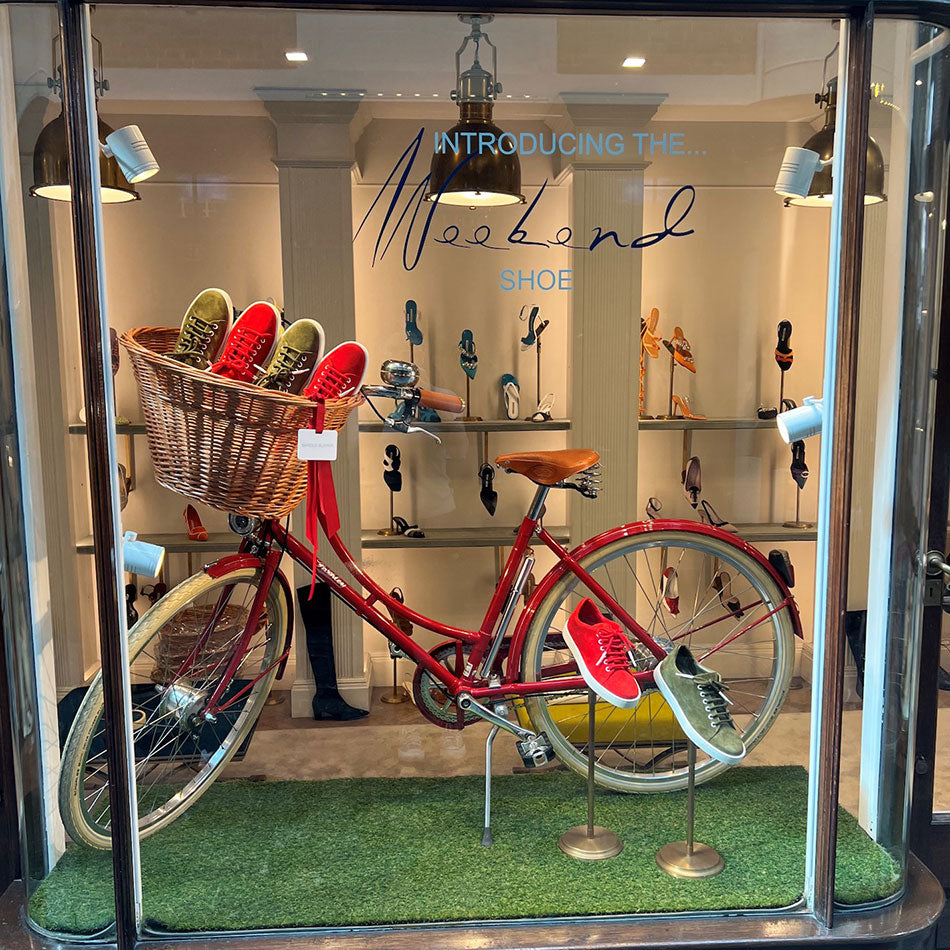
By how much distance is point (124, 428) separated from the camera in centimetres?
212

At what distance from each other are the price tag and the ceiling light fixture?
1.34 m

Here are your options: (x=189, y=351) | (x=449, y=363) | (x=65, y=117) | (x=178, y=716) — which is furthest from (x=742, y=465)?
(x=65, y=117)

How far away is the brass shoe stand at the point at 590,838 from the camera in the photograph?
7.48 ft

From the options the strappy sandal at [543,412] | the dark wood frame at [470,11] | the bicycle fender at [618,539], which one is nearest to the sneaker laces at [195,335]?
the dark wood frame at [470,11]

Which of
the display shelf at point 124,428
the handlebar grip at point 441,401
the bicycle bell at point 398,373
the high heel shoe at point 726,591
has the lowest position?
the high heel shoe at point 726,591

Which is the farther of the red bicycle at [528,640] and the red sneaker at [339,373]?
the red bicycle at [528,640]

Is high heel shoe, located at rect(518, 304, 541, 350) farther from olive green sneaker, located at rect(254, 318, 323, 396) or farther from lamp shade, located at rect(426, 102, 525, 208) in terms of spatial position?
olive green sneaker, located at rect(254, 318, 323, 396)

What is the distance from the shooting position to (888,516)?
220 centimetres

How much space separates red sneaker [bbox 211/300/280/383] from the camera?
209cm

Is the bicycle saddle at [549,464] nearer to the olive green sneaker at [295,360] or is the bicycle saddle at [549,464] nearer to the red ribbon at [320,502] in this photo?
the red ribbon at [320,502]

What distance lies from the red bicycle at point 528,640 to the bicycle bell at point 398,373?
0.02 m

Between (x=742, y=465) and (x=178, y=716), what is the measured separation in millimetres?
1696

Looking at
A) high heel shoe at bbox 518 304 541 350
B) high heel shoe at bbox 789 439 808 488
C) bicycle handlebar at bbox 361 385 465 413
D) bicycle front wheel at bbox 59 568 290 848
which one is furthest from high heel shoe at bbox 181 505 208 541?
high heel shoe at bbox 789 439 808 488

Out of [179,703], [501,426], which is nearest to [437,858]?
[179,703]
